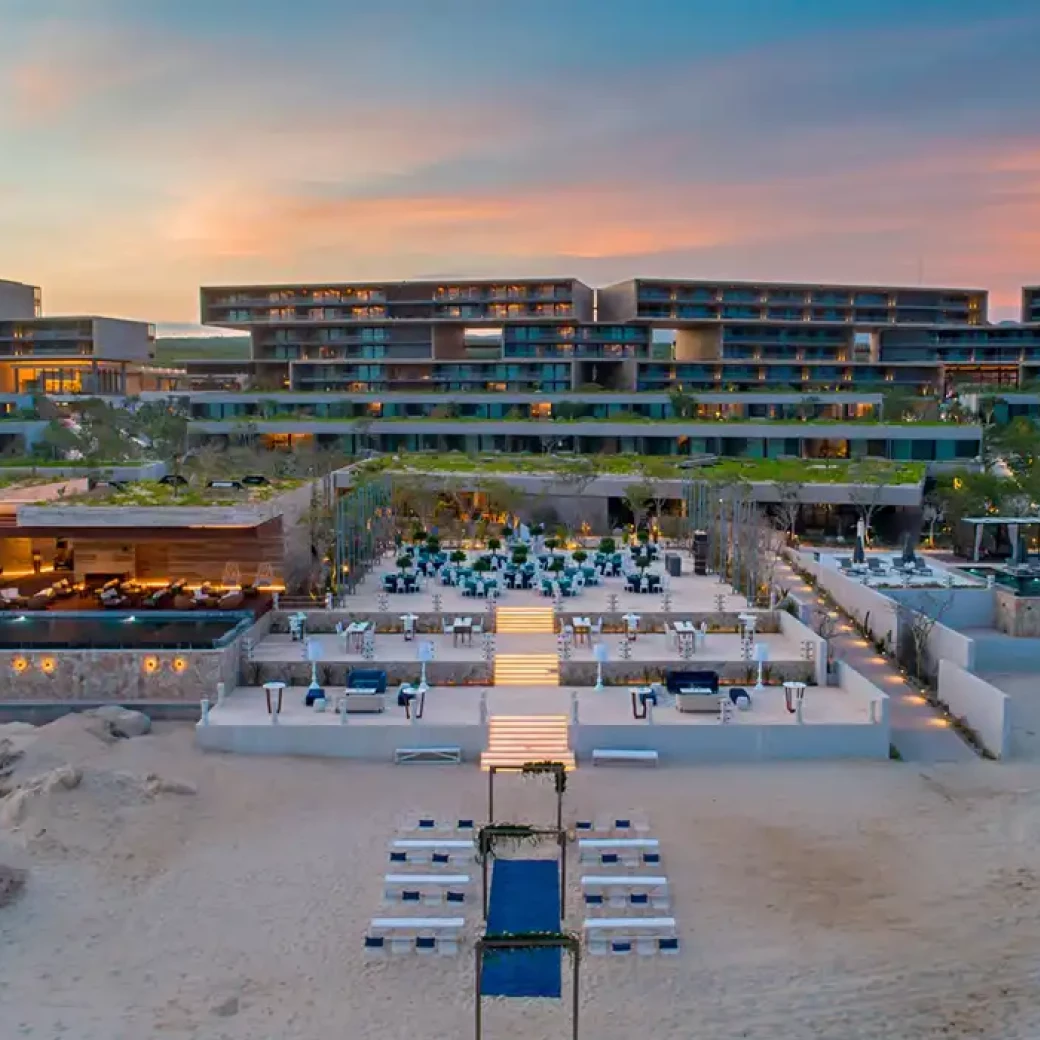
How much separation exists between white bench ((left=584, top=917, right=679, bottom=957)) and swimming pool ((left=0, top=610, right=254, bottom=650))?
1021 cm

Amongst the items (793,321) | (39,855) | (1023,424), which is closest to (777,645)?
(39,855)

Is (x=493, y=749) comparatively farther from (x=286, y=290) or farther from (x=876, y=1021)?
(x=286, y=290)

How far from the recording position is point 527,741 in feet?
57.6

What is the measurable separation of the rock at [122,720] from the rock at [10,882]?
4970 mm

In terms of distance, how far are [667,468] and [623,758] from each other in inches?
1044

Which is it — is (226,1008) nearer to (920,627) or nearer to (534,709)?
(534,709)

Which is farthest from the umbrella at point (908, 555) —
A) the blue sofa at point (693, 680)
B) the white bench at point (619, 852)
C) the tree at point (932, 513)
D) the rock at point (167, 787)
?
the rock at point (167, 787)

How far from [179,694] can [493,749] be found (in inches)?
240

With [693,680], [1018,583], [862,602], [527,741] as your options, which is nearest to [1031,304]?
[1018,583]

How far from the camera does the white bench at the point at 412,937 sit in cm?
1166

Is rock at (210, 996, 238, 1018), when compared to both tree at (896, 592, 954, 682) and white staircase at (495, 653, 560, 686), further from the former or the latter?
tree at (896, 592, 954, 682)

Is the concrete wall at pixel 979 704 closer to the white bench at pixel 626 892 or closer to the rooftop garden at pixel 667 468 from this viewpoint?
the white bench at pixel 626 892

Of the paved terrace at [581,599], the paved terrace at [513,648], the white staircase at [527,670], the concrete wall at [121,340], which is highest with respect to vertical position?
the concrete wall at [121,340]

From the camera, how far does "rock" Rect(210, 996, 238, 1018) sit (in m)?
10.5
